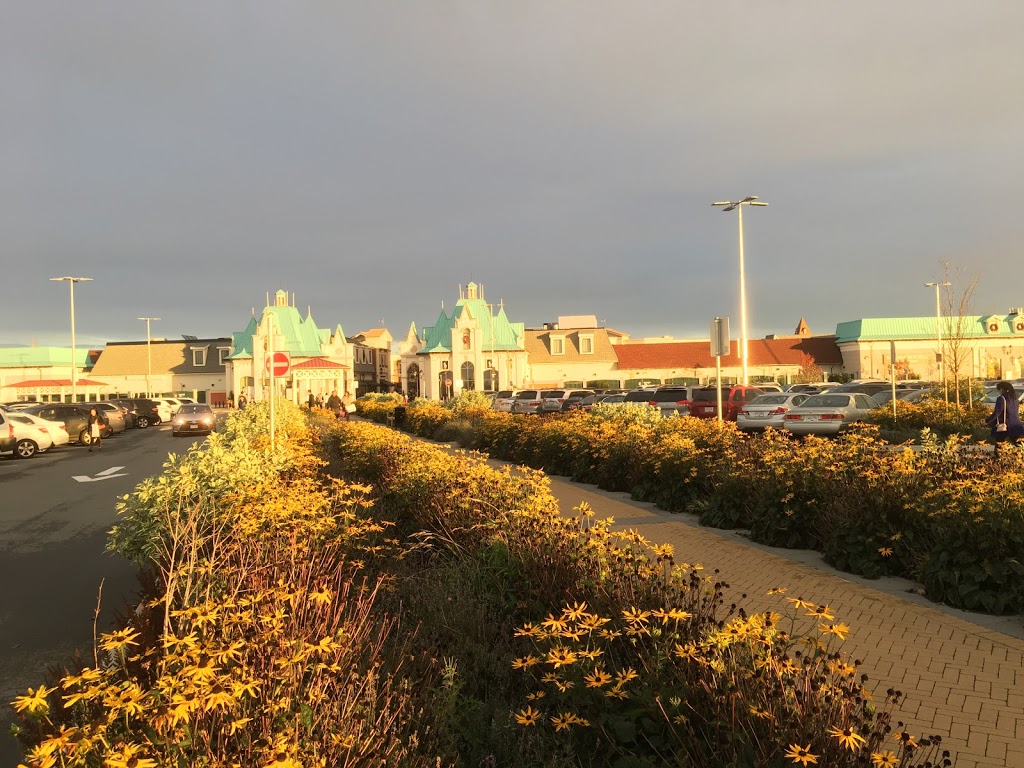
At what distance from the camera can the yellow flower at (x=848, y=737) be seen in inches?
99.6

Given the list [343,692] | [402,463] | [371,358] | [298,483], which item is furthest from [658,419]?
[371,358]

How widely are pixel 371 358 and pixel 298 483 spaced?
3176 inches

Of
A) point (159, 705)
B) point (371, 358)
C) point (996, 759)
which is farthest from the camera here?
point (371, 358)

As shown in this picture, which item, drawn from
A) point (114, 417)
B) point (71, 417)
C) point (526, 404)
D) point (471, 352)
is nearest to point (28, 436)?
point (71, 417)

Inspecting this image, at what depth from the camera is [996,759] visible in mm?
3539

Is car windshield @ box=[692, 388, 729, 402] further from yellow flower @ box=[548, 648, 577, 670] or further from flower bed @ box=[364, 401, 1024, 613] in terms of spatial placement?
yellow flower @ box=[548, 648, 577, 670]

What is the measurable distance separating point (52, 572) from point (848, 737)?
345 inches

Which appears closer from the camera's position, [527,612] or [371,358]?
[527,612]

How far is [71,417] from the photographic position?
29547 millimetres

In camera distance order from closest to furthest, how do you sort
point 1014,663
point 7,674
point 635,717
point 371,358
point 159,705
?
point 159,705
point 635,717
point 1014,663
point 7,674
point 371,358

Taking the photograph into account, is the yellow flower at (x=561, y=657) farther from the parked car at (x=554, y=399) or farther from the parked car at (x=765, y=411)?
the parked car at (x=554, y=399)

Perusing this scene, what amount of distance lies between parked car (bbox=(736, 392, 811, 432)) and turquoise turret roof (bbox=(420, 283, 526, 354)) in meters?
42.7

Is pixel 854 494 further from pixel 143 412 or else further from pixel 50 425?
pixel 143 412

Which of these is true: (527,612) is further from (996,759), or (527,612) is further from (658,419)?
(658,419)
